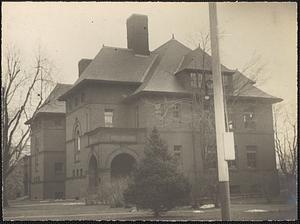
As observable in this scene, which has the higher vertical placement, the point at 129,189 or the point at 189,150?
the point at 189,150

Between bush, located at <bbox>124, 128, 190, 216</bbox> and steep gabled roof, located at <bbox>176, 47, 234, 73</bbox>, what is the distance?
19.5 ft

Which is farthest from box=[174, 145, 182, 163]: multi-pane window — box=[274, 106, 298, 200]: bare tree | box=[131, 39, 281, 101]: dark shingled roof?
box=[274, 106, 298, 200]: bare tree

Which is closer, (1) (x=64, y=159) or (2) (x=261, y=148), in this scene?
(2) (x=261, y=148)

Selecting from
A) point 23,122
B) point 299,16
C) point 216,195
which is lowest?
point 216,195

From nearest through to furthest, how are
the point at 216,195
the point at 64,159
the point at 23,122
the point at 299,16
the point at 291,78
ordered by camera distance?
1. the point at 299,16
2. the point at 291,78
3. the point at 216,195
4. the point at 23,122
5. the point at 64,159

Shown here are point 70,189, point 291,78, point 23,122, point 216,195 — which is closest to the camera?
point 291,78

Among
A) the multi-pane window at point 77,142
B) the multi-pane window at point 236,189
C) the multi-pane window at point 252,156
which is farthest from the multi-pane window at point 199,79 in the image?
the multi-pane window at point 77,142

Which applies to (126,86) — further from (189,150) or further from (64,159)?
(64,159)

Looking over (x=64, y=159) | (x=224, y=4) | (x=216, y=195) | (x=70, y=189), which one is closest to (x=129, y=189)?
(x=216, y=195)

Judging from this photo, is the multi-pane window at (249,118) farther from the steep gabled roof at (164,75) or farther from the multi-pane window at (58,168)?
the multi-pane window at (58,168)

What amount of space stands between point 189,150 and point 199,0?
882cm

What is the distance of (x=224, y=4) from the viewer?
14.3 m

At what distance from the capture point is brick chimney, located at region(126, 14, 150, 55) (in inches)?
633

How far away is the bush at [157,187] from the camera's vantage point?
17.5 meters
